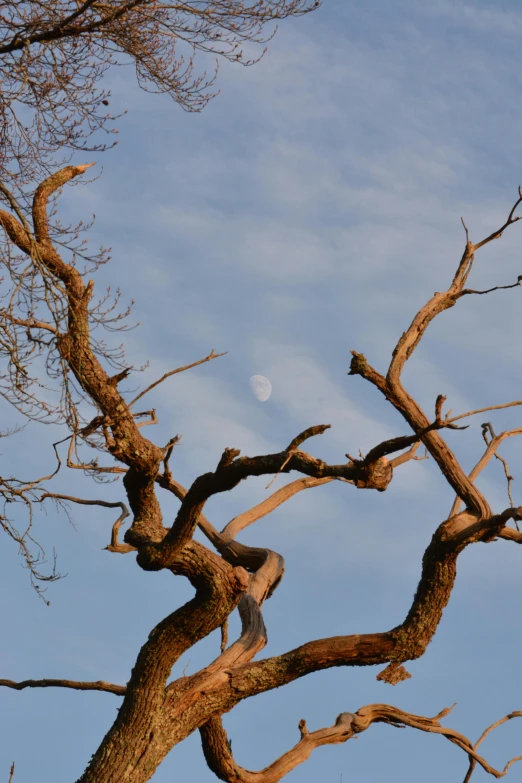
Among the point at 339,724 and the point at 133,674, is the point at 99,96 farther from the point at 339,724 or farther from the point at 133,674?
the point at 339,724

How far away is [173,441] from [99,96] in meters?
3.00

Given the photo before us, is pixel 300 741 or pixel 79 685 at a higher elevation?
pixel 79 685

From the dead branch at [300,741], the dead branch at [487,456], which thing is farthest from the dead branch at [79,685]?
the dead branch at [487,456]

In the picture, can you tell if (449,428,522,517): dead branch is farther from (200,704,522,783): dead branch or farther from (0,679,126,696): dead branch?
(0,679,126,696): dead branch

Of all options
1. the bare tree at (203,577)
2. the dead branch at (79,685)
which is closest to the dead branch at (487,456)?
the bare tree at (203,577)

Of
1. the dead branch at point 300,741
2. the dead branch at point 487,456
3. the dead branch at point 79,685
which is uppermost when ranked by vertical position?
the dead branch at point 487,456

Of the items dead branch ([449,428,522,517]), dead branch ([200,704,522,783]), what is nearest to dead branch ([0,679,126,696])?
dead branch ([200,704,522,783])

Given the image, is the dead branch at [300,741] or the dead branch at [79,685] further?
the dead branch at [79,685]

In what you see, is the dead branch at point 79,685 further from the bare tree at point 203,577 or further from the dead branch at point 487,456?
the dead branch at point 487,456

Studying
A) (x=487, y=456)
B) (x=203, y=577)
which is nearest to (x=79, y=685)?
(x=203, y=577)

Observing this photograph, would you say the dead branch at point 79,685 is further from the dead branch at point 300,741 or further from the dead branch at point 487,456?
the dead branch at point 487,456

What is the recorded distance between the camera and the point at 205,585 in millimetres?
6754

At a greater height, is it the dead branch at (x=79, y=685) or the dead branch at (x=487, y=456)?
the dead branch at (x=487, y=456)

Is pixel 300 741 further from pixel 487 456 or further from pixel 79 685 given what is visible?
pixel 487 456
